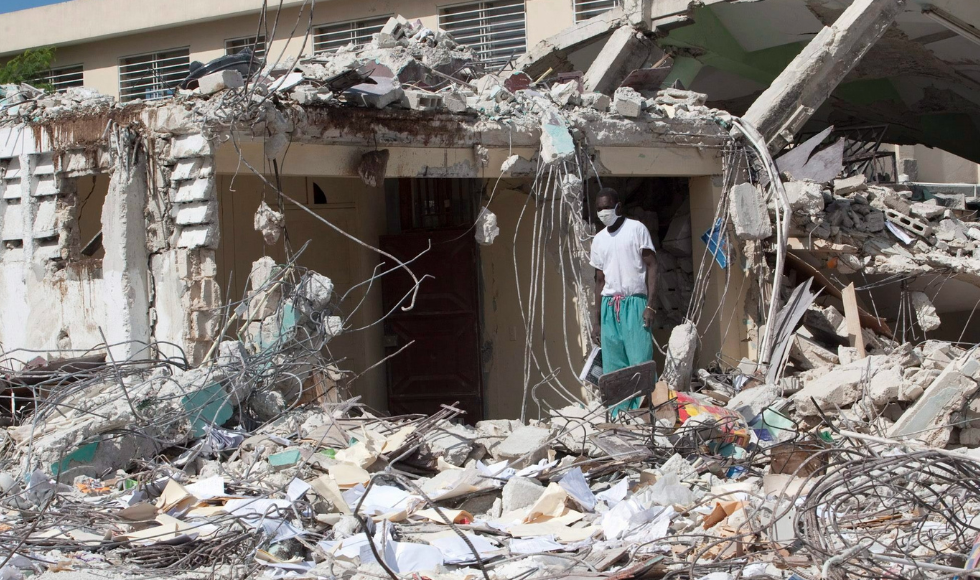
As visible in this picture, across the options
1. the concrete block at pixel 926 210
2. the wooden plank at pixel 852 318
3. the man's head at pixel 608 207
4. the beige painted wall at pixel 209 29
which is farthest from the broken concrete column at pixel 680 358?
the beige painted wall at pixel 209 29

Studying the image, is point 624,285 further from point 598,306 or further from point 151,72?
point 151,72

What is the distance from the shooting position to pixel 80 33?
16.4 meters

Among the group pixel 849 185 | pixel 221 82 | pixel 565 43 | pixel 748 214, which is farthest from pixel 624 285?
pixel 565 43

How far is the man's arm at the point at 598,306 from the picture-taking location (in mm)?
7516

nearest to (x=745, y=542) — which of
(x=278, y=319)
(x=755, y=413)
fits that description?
(x=755, y=413)

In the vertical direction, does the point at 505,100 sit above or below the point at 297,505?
above

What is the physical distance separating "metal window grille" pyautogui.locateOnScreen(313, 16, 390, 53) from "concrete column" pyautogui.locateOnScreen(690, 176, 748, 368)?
7786mm

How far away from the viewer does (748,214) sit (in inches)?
342

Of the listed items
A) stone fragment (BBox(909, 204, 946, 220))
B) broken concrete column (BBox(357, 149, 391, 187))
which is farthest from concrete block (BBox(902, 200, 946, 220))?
broken concrete column (BBox(357, 149, 391, 187))

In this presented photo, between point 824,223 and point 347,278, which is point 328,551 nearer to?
point 347,278

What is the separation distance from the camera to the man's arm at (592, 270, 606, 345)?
24.7ft

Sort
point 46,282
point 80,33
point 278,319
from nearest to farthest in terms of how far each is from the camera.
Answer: point 278,319
point 46,282
point 80,33

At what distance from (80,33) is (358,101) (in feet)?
37.7

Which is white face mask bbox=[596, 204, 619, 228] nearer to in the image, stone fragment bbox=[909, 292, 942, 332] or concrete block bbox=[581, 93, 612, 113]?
concrete block bbox=[581, 93, 612, 113]
